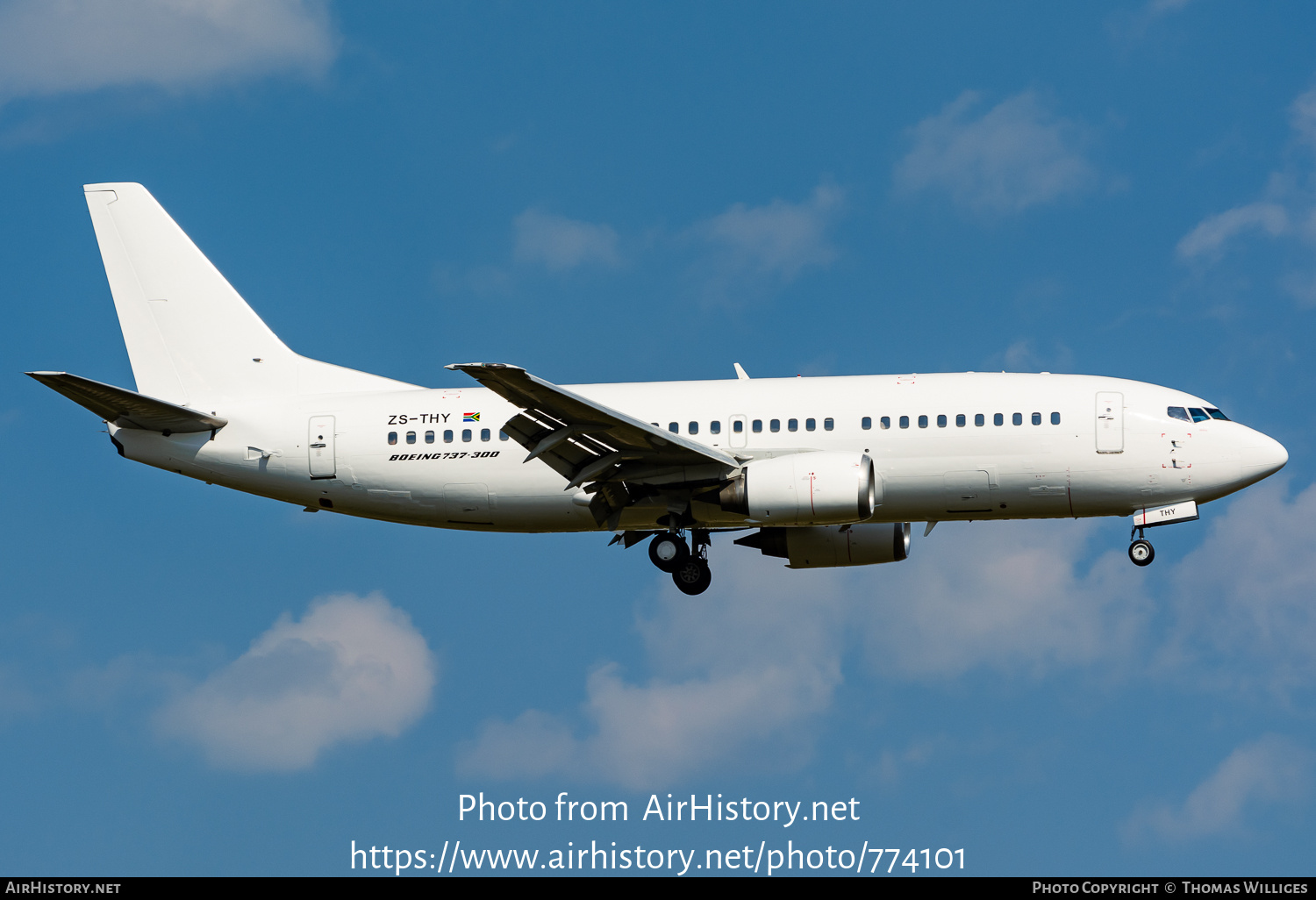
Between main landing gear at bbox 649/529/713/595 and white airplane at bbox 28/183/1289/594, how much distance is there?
5cm

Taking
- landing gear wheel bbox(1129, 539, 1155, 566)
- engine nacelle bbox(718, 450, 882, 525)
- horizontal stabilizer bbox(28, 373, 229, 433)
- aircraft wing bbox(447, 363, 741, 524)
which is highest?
horizontal stabilizer bbox(28, 373, 229, 433)

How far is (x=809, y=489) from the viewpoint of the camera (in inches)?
1372

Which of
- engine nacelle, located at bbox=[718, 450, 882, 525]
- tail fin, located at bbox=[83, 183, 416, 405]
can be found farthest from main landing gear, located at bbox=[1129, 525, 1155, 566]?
tail fin, located at bbox=[83, 183, 416, 405]

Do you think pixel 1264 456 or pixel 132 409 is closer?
pixel 1264 456

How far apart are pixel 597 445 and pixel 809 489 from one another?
5.12 meters

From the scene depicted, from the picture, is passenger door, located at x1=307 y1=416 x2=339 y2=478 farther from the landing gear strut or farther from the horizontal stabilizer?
the landing gear strut

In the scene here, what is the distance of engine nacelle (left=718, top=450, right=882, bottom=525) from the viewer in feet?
114

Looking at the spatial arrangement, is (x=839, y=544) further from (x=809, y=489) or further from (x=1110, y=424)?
(x=1110, y=424)

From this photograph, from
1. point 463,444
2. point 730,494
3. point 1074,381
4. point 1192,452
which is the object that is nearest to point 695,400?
point 730,494

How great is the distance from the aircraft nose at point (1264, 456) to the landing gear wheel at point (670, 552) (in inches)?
542

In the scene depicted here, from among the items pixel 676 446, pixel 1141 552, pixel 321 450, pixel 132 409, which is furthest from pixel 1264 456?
pixel 132 409

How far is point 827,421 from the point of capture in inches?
1441

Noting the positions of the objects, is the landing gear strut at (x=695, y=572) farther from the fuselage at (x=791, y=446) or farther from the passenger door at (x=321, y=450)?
the passenger door at (x=321, y=450)

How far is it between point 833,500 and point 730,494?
Answer: 105 inches
